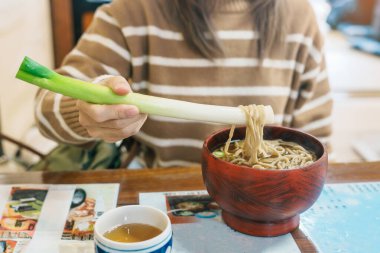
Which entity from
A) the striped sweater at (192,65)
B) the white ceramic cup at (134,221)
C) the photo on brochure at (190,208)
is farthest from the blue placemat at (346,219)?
the striped sweater at (192,65)

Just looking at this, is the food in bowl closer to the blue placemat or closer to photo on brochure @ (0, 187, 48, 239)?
the blue placemat

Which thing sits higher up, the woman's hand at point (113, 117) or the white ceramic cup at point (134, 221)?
the woman's hand at point (113, 117)

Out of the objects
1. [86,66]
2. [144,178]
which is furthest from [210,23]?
[144,178]

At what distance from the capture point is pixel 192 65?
123cm

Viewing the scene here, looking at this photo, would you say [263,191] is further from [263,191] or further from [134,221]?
[134,221]

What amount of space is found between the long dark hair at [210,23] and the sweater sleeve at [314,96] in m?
0.12

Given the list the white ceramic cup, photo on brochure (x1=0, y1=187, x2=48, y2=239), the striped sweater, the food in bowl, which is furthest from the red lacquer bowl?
the striped sweater

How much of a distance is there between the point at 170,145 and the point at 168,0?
0.39m

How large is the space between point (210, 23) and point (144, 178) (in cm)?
48

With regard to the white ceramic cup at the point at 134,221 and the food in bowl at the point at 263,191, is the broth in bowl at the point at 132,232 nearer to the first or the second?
the white ceramic cup at the point at 134,221

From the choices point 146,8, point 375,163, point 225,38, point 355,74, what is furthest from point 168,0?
point 355,74

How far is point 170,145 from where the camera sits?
125 cm

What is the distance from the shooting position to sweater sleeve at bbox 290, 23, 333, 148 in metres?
1.30

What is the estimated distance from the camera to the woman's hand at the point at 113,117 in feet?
2.37
